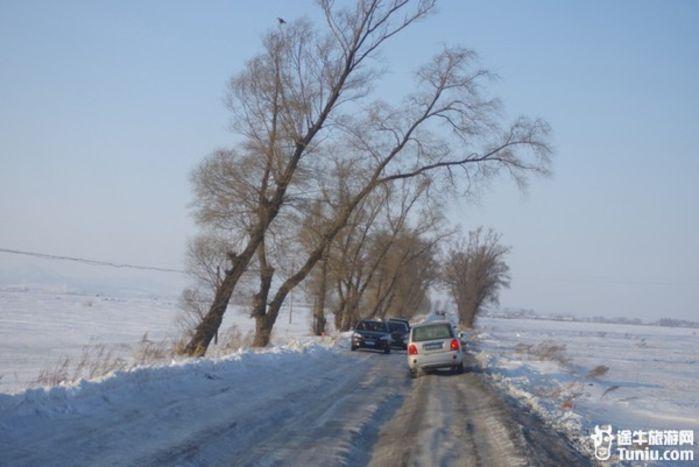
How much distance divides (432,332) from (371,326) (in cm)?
1382

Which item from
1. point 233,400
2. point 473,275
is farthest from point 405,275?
point 233,400

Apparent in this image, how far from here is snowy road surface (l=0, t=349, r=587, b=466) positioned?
8.23 meters

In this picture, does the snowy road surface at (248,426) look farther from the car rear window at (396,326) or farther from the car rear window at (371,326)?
the car rear window at (396,326)

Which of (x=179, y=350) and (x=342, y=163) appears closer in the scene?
(x=179, y=350)

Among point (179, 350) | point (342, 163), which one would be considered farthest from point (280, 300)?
point (342, 163)

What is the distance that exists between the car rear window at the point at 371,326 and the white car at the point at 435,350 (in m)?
13.1

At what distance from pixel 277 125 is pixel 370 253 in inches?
1261

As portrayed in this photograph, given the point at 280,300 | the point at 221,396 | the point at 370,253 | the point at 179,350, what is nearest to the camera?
the point at 221,396

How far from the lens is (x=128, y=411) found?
406 inches

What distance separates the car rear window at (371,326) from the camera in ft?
120

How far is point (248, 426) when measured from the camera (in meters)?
10.4

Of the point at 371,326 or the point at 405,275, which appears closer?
the point at 371,326

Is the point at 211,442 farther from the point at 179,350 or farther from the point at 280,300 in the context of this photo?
the point at 280,300

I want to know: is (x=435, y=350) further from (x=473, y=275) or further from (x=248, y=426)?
(x=473, y=275)
